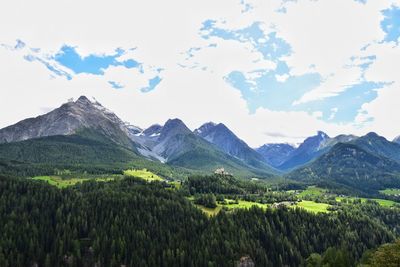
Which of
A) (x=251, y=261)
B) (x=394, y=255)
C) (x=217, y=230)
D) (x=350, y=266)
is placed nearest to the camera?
(x=394, y=255)

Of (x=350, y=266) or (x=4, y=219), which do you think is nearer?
(x=350, y=266)

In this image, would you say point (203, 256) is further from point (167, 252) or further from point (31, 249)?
point (31, 249)

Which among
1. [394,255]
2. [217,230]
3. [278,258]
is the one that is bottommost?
[278,258]

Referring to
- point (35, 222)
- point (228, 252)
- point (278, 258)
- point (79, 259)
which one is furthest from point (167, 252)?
point (35, 222)

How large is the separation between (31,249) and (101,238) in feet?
108

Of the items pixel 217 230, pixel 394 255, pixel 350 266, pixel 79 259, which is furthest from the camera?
pixel 217 230

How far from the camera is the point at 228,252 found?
181m

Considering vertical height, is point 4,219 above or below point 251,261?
above

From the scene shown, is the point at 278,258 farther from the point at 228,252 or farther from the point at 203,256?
the point at 203,256

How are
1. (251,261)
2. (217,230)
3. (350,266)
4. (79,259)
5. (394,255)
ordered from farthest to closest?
1. (217,230)
2. (251,261)
3. (79,259)
4. (350,266)
5. (394,255)

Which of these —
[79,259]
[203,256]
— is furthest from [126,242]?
[203,256]

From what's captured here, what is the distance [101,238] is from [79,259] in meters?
17.0

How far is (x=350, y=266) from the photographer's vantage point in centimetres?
14612

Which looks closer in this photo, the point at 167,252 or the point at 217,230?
the point at 167,252
